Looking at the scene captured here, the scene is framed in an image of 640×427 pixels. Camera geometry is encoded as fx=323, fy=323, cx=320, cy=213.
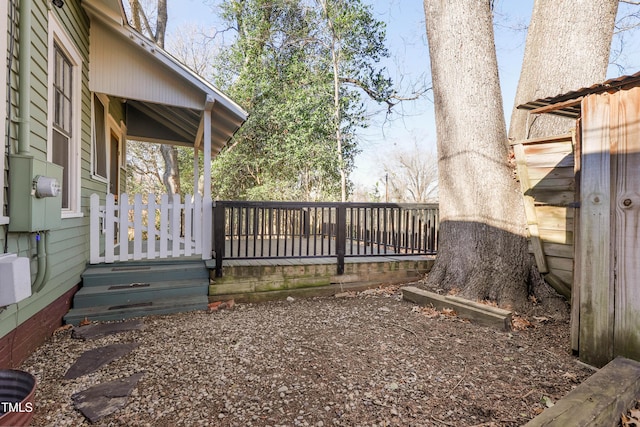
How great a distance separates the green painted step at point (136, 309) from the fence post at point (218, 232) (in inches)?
17.3

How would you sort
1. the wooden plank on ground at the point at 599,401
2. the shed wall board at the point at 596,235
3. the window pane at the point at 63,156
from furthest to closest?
the window pane at the point at 63,156, the shed wall board at the point at 596,235, the wooden plank on ground at the point at 599,401

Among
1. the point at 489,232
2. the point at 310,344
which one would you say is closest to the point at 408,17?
the point at 489,232

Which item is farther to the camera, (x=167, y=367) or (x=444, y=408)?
(x=167, y=367)

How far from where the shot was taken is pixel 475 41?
3.95 metres

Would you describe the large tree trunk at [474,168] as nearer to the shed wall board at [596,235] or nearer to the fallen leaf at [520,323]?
the fallen leaf at [520,323]

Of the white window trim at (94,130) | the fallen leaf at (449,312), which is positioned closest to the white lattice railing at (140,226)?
the white window trim at (94,130)

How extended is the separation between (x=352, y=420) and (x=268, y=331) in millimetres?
1495

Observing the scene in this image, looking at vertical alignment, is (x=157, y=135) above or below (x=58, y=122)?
above

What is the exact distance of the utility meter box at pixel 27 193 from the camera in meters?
2.22

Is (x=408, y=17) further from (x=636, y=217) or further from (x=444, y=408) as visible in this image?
(x=444, y=408)

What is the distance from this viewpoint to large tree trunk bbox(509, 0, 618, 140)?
364 centimetres

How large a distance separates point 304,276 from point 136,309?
2046mm

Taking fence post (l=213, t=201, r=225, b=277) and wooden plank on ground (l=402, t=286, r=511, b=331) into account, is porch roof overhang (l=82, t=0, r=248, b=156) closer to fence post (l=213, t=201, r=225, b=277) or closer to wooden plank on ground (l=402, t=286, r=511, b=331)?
fence post (l=213, t=201, r=225, b=277)

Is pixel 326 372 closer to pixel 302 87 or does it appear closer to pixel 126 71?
pixel 126 71
